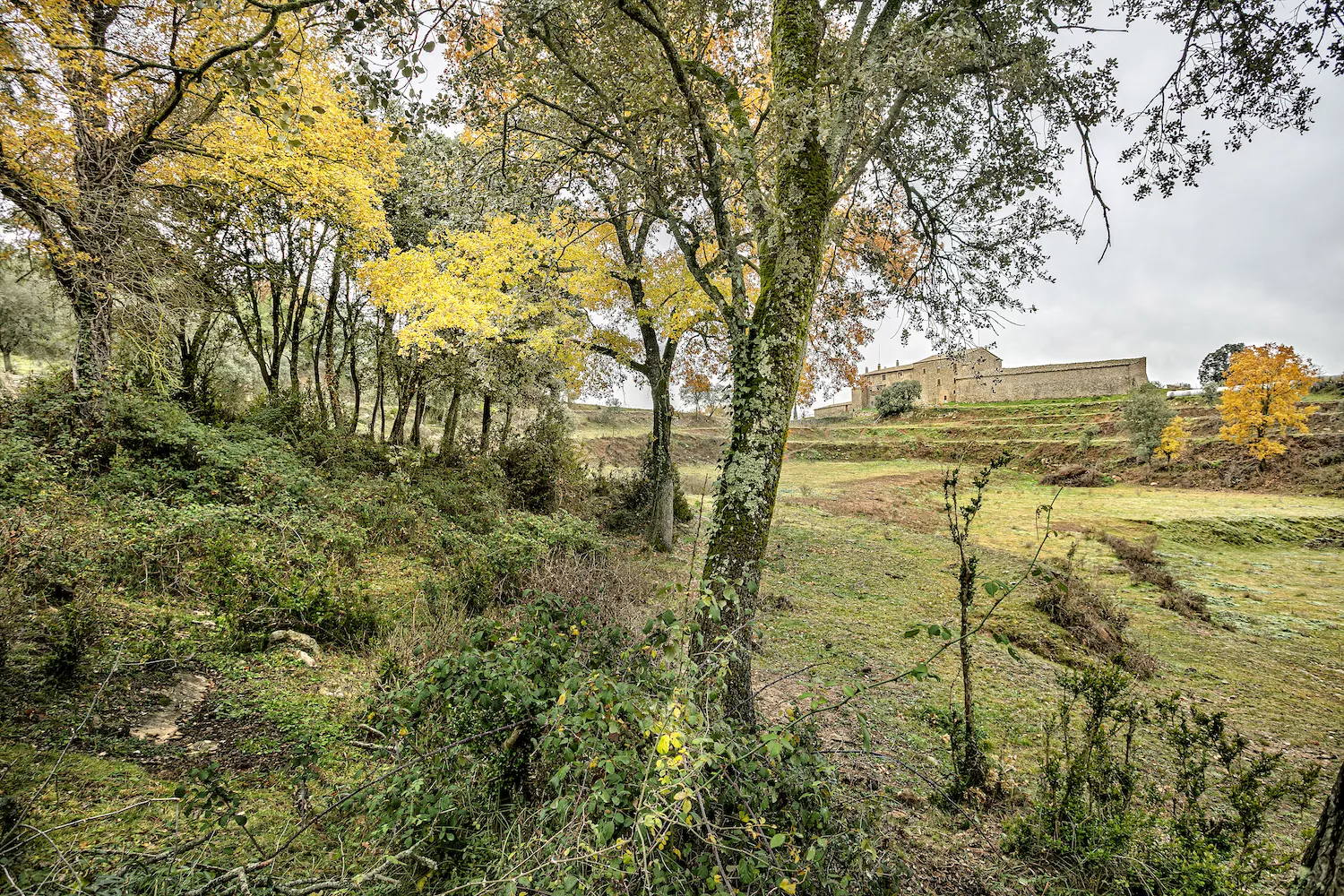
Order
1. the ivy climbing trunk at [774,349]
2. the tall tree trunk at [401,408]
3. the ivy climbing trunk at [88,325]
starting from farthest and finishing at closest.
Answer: the tall tree trunk at [401,408] → the ivy climbing trunk at [88,325] → the ivy climbing trunk at [774,349]

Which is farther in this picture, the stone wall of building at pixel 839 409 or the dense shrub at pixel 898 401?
the stone wall of building at pixel 839 409

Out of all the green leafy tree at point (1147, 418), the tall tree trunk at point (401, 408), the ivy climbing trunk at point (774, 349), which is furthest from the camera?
the green leafy tree at point (1147, 418)

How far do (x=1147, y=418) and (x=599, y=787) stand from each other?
28275 mm

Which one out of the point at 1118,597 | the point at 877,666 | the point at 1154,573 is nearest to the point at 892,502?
the point at 1154,573

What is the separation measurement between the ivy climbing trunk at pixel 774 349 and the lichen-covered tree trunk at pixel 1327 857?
98.1 inches

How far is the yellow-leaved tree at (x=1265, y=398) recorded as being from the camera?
59.2 feet

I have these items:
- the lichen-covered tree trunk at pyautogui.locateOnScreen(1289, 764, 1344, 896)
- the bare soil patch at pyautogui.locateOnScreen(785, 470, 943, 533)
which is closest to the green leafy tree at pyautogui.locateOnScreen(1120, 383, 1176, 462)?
the bare soil patch at pyautogui.locateOnScreen(785, 470, 943, 533)

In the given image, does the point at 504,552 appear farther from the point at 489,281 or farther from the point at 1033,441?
the point at 1033,441

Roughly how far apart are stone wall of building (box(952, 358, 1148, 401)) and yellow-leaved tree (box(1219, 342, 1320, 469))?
22.5 m

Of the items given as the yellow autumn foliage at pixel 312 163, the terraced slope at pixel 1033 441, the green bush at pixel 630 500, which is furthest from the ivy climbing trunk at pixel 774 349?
the terraced slope at pixel 1033 441

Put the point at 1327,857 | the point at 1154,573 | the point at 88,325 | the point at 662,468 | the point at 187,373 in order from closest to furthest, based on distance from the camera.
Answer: the point at 1327,857, the point at 88,325, the point at 1154,573, the point at 187,373, the point at 662,468

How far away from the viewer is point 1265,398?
60.1 ft

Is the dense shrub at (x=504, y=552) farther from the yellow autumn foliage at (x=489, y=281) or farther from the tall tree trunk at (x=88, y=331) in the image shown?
the tall tree trunk at (x=88, y=331)

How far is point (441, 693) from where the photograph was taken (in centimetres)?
275
